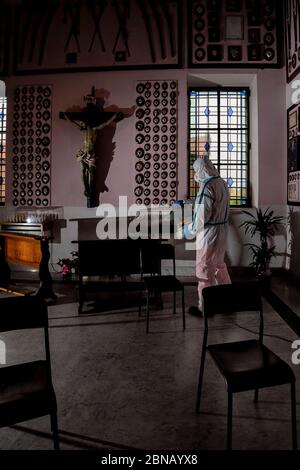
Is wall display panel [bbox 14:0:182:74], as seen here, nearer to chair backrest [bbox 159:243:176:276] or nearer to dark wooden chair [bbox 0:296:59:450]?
chair backrest [bbox 159:243:176:276]

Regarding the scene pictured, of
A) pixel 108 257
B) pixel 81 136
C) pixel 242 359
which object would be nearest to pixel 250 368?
pixel 242 359

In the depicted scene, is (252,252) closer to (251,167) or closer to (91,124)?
(251,167)

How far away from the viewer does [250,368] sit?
2141mm

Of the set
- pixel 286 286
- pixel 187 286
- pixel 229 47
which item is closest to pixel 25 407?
pixel 187 286

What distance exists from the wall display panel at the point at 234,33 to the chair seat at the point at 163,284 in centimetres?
432

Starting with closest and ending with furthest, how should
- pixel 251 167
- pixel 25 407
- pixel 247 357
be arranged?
pixel 25 407 → pixel 247 357 → pixel 251 167

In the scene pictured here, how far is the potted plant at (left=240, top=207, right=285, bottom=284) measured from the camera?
6352mm

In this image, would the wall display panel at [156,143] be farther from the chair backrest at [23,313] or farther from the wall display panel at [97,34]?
the chair backrest at [23,313]

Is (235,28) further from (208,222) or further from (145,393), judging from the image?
(145,393)

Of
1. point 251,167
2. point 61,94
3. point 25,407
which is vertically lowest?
point 25,407

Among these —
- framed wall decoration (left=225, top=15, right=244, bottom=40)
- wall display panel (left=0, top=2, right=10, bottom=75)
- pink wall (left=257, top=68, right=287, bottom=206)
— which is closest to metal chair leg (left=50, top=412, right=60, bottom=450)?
pink wall (left=257, top=68, right=287, bottom=206)

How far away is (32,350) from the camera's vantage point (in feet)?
12.0

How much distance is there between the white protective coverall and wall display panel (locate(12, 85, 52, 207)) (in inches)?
148
